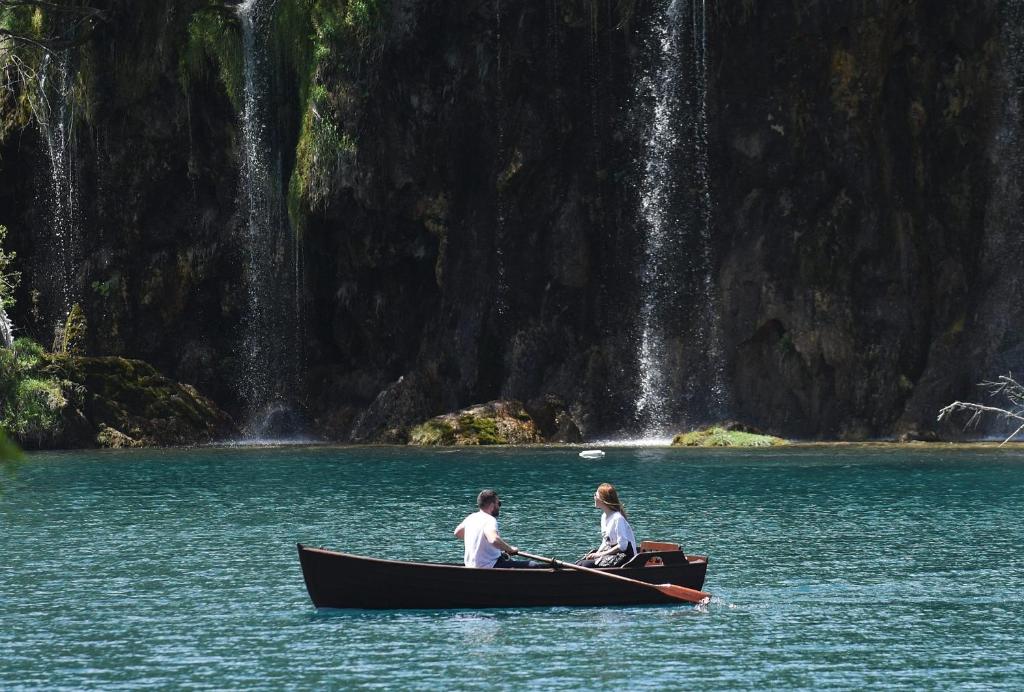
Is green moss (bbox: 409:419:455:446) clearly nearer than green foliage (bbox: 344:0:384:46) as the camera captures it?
Yes

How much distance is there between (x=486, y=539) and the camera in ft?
84.0

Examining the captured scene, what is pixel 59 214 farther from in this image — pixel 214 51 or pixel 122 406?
pixel 122 406

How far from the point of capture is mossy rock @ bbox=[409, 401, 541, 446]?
6297 centimetres

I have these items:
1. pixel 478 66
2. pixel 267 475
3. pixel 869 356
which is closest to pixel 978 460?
pixel 869 356

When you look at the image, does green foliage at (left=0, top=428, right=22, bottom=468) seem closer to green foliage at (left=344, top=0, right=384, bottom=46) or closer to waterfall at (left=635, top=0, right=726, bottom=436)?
waterfall at (left=635, top=0, right=726, bottom=436)

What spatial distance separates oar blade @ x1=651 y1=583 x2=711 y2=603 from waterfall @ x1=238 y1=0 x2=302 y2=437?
4532 centimetres

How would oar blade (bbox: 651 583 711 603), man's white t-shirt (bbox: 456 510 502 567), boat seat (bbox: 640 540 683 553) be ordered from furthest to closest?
boat seat (bbox: 640 540 683 553) → oar blade (bbox: 651 583 711 603) → man's white t-shirt (bbox: 456 510 502 567)

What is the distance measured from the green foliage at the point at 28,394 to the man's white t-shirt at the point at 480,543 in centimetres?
3453

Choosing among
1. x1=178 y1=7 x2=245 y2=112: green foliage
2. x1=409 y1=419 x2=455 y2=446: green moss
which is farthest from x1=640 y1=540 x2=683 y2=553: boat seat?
x1=178 y1=7 x2=245 y2=112: green foliage

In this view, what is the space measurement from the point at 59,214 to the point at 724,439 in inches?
1214

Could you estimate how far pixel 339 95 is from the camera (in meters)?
67.2

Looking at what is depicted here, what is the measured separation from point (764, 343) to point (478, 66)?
16.7 metres

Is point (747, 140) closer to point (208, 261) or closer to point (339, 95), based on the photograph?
point (339, 95)

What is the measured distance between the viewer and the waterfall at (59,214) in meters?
69.6
